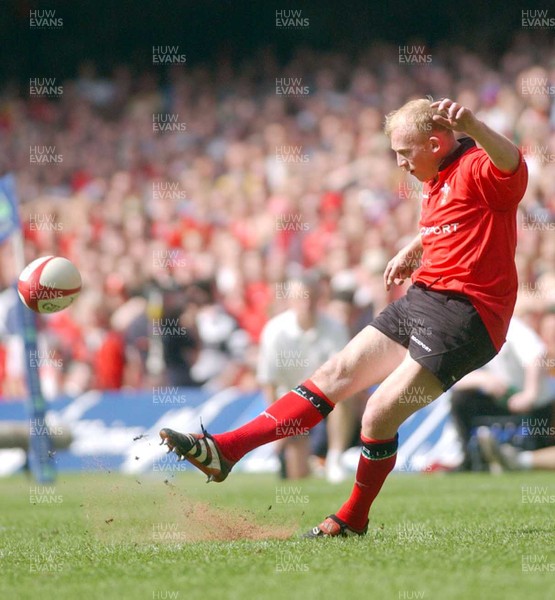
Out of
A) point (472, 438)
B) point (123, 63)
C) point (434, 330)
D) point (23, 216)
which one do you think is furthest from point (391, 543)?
point (123, 63)

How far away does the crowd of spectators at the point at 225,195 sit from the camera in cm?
1441

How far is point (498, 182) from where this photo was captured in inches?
220

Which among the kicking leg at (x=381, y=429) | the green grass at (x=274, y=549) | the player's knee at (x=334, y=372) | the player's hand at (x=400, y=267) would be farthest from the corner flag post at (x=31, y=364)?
the kicking leg at (x=381, y=429)

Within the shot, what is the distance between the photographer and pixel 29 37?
25.2 metres

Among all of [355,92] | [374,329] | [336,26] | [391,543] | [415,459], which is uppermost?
[336,26]

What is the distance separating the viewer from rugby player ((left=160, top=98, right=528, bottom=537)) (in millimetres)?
5789

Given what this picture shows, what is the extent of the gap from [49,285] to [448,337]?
276 cm

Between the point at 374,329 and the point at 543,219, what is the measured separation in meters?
7.77

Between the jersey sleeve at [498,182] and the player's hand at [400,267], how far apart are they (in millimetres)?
878

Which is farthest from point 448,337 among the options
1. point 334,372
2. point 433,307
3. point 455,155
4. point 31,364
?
point 31,364

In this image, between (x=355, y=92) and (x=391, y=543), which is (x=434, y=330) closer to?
(x=391, y=543)

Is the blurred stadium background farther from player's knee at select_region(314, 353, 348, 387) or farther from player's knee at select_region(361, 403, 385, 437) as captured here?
player's knee at select_region(361, 403, 385, 437)

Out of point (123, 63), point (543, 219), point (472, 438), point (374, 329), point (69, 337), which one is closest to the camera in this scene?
point (374, 329)

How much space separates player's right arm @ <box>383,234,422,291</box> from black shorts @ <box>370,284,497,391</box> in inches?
22.0
